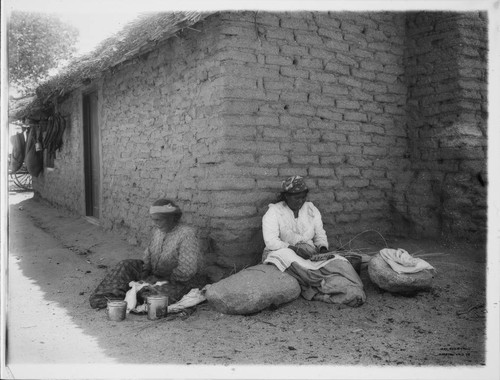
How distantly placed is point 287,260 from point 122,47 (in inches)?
141

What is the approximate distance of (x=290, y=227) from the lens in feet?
14.7

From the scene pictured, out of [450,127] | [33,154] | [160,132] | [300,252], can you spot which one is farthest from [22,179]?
[450,127]

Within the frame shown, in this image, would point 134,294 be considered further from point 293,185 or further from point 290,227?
point 293,185

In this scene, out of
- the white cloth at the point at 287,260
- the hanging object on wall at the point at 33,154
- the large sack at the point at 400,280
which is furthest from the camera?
the hanging object on wall at the point at 33,154

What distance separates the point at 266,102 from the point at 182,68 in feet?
3.93

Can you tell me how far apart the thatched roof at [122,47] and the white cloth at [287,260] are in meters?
2.30

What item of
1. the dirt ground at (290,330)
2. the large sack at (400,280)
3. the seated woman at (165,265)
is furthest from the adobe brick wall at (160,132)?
the large sack at (400,280)

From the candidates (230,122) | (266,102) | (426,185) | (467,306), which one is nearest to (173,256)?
(230,122)

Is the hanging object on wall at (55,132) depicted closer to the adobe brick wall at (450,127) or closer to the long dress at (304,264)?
the long dress at (304,264)

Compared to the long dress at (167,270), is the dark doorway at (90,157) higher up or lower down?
higher up

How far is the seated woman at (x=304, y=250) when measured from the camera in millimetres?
4027

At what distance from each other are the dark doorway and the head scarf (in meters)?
5.25

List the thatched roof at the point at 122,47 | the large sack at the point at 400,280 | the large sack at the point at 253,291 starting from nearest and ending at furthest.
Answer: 1. the large sack at the point at 253,291
2. the large sack at the point at 400,280
3. the thatched roof at the point at 122,47

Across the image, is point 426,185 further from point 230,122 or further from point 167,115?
point 167,115
